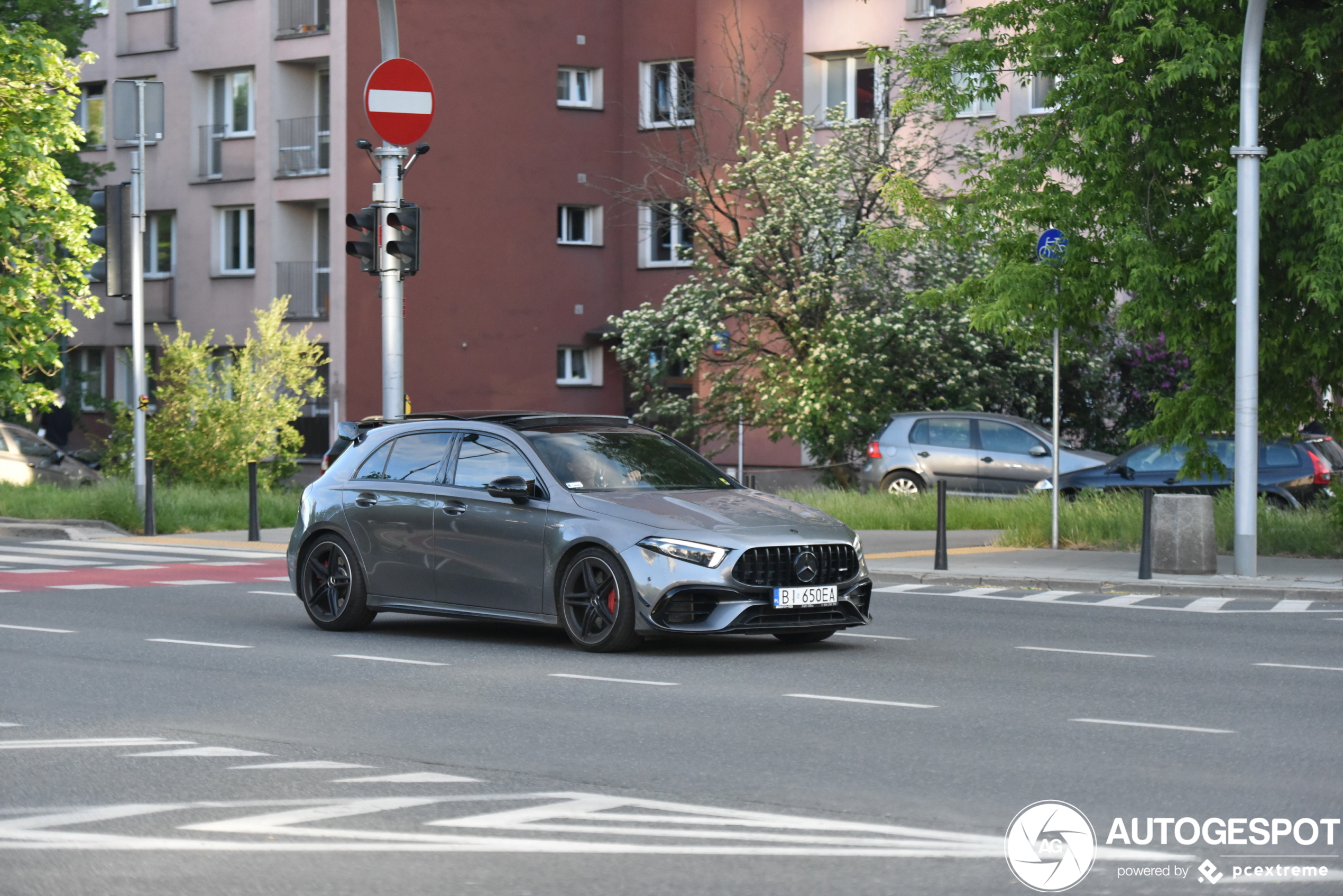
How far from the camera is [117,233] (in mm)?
26406

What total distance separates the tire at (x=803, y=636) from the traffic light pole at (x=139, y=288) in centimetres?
1491

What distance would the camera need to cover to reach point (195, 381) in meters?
29.4

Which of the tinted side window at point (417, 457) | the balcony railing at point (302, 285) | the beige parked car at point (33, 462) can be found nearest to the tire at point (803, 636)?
the tinted side window at point (417, 457)

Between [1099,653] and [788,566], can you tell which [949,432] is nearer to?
[1099,653]

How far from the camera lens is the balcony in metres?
41.7

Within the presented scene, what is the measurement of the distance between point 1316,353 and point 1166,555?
234cm

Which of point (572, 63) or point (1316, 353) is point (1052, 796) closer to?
point (1316, 353)

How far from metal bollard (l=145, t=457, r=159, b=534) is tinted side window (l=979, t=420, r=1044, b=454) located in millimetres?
11544

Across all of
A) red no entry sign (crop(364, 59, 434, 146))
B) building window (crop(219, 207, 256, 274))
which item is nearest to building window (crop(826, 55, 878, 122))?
building window (crop(219, 207, 256, 274))

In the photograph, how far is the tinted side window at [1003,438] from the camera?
90.7 feet

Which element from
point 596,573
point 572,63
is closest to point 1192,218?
point 596,573

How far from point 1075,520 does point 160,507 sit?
1205cm

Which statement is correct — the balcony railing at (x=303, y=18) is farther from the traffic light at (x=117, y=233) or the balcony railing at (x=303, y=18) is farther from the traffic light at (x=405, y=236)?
the traffic light at (x=405, y=236)

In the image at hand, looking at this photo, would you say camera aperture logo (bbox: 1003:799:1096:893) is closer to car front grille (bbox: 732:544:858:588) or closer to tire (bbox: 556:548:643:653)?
car front grille (bbox: 732:544:858:588)
